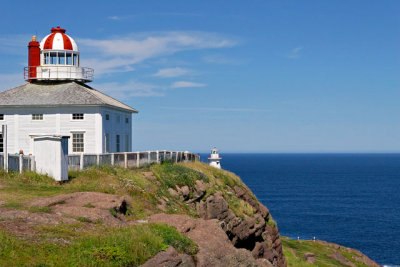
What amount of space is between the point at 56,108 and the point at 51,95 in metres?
1.62

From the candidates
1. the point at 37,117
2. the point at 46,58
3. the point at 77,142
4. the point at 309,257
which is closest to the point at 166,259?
the point at 77,142

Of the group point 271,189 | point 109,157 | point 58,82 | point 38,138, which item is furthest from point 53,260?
point 271,189

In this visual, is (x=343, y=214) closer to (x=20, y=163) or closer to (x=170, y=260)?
(x=20, y=163)

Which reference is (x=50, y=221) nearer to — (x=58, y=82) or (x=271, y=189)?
(x=58, y=82)

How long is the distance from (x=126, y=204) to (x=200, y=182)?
12700mm

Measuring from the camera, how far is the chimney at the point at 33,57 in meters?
39.1

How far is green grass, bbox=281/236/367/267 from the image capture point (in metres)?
44.6

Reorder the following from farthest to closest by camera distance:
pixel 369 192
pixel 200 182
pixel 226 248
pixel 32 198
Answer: pixel 369 192, pixel 200 182, pixel 32 198, pixel 226 248

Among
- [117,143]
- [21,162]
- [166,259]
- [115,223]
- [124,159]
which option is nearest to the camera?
[166,259]

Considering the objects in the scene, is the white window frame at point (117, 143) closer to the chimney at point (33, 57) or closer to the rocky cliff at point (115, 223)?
the chimney at point (33, 57)

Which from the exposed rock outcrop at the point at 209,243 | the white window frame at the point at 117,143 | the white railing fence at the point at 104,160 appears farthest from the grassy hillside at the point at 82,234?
the white window frame at the point at 117,143

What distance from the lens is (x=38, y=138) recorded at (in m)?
22.4

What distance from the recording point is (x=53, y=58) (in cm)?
3912

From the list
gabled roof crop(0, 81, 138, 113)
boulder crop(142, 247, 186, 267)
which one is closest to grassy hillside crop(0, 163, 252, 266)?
boulder crop(142, 247, 186, 267)
